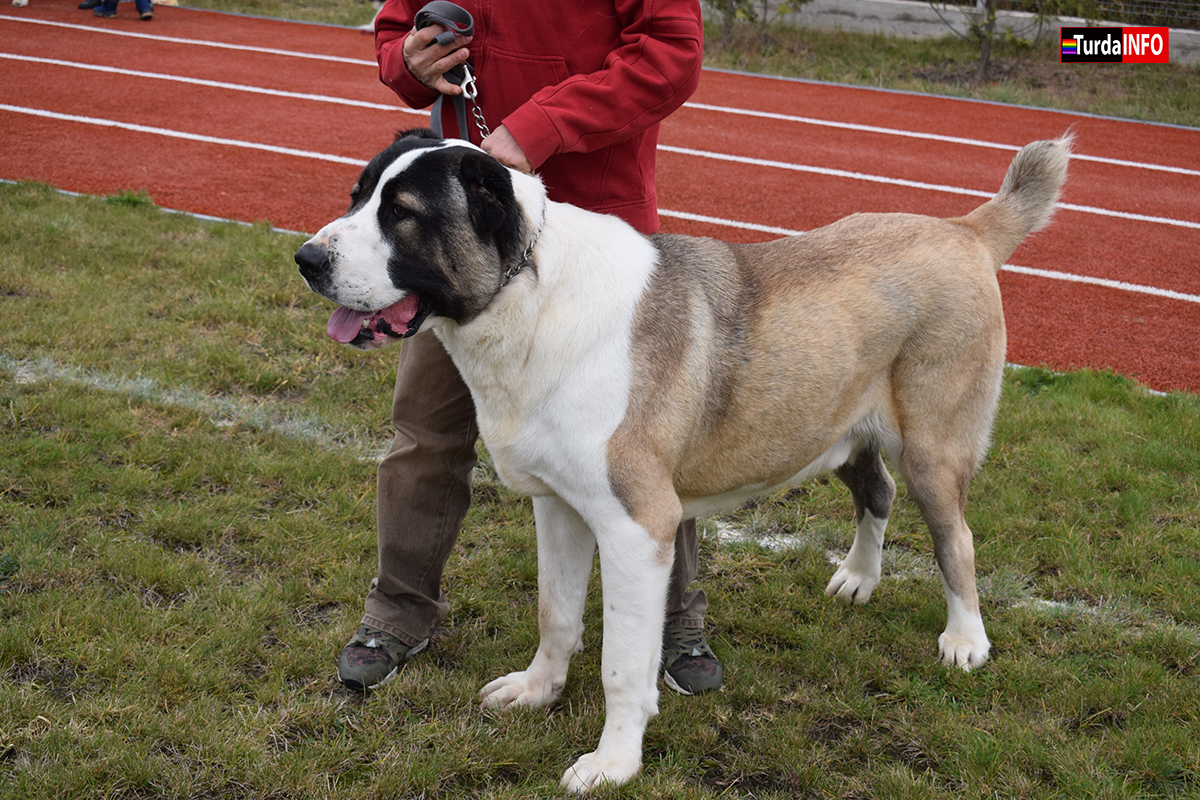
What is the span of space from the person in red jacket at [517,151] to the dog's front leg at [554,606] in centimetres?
41

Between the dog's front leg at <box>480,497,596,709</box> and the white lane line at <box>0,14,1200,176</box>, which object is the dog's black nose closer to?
the dog's front leg at <box>480,497,596,709</box>

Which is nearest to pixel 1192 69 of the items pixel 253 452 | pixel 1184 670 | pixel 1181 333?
pixel 1181 333

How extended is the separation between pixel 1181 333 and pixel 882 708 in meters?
4.73

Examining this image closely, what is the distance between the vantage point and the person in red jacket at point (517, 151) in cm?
291

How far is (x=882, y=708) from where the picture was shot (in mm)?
3363

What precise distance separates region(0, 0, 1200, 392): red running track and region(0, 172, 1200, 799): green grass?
2.03 metres

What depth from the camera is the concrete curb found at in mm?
16609

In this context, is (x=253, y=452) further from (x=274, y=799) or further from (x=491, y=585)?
(x=274, y=799)

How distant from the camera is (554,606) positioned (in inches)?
129

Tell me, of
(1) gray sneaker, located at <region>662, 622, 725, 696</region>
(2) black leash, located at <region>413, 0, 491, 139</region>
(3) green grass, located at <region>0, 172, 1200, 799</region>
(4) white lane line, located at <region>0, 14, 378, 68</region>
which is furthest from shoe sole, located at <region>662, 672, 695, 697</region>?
(4) white lane line, located at <region>0, 14, 378, 68</region>

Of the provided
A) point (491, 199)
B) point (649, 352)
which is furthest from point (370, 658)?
point (491, 199)

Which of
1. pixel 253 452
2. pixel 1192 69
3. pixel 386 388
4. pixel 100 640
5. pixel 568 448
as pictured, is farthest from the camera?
pixel 1192 69

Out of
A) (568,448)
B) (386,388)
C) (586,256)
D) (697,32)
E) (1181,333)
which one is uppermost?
(697,32)

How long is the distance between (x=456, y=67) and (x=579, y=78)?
406mm
